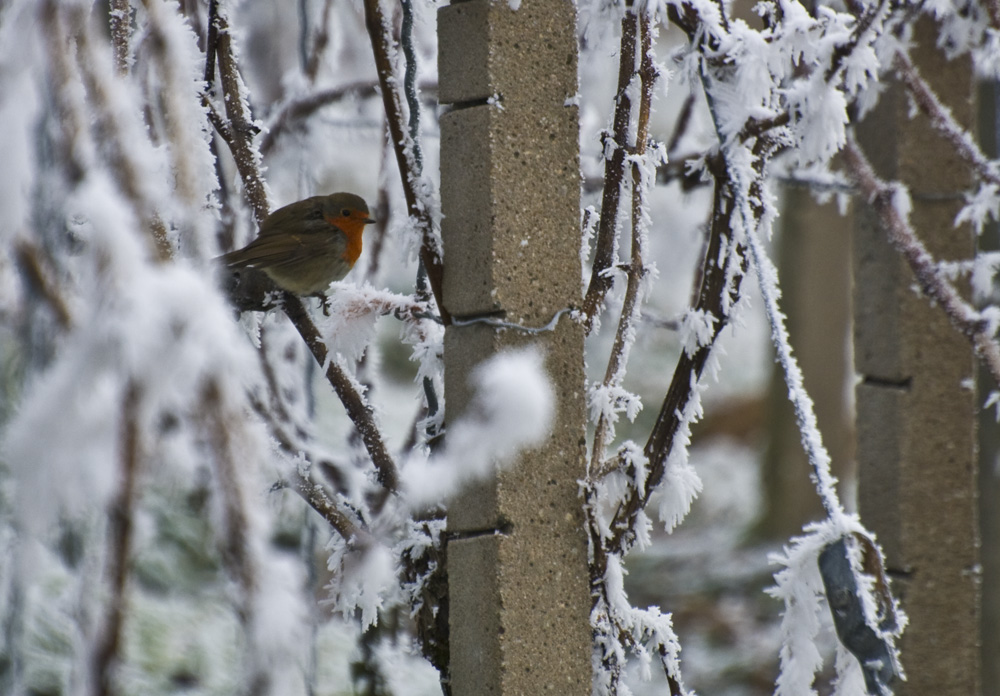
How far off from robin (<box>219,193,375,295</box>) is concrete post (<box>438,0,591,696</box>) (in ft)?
1.48

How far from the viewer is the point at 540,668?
142 cm

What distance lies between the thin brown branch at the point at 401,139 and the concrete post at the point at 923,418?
1.75m

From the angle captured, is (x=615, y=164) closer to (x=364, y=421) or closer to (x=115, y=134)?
(x=364, y=421)

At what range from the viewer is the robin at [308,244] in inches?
72.6

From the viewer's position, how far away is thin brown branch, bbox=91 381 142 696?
0.70 m

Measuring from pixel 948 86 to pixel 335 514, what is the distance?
7.46 ft

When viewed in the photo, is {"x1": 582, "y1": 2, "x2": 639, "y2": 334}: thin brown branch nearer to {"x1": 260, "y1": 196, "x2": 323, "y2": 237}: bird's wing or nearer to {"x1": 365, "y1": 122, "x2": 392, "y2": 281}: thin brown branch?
{"x1": 260, "y1": 196, "x2": 323, "y2": 237}: bird's wing

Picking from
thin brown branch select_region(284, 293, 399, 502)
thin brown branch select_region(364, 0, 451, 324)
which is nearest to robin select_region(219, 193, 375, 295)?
thin brown branch select_region(284, 293, 399, 502)

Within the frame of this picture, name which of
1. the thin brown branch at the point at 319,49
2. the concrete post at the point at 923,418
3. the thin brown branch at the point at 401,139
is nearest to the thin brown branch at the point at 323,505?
the thin brown branch at the point at 401,139

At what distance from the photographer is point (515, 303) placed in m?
1.46

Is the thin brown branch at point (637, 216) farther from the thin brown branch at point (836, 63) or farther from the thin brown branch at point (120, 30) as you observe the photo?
the thin brown branch at point (120, 30)

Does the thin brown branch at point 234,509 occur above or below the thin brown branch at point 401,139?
below

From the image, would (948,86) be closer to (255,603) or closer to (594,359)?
(255,603)

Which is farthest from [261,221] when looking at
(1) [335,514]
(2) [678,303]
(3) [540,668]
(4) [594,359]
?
(2) [678,303]
